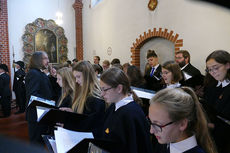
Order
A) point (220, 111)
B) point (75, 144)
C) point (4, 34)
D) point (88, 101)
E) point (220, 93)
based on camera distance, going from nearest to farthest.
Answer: point (75, 144) < point (220, 111) < point (88, 101) < point (220, 93) < point (4, 34)

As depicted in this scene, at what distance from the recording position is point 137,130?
5.49 ft

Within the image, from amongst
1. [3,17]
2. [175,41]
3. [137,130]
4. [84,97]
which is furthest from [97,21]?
[137,130]

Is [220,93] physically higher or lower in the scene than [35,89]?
higher

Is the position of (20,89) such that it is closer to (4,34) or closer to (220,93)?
(4,34)

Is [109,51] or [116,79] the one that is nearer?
[116,79]

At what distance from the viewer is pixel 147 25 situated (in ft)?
21.4

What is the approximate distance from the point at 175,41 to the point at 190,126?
4706 millimetres

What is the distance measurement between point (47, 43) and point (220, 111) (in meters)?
9.20

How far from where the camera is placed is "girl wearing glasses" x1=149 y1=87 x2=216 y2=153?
3.94 feet

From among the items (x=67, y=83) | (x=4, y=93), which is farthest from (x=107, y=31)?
(x=67, y=83)

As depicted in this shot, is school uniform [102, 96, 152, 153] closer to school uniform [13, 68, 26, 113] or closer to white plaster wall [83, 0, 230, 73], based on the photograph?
white plaster wall [83, 0, 230, 73]

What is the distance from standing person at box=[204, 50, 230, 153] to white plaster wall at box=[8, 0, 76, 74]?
858 centimetres

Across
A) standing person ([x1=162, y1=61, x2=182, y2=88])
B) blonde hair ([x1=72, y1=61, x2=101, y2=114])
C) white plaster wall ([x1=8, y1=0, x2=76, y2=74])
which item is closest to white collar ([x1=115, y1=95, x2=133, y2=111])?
blonde hair ([x1=72, y1=61, x2=101, y2=114])

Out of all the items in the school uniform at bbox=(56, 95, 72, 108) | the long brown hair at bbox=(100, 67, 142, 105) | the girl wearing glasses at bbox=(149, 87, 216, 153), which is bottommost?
the school uniform at bbox=(56, 95, 72, 108)
